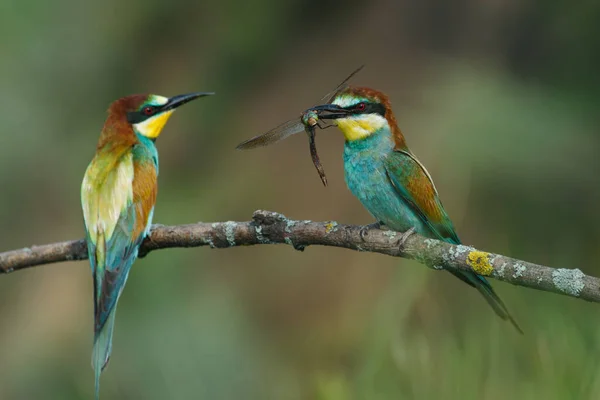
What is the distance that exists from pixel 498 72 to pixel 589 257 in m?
1.47

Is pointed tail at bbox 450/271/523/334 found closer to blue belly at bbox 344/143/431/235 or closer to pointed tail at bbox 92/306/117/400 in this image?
blue belly at bbox 344/143/431/235

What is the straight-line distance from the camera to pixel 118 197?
2.42 metres

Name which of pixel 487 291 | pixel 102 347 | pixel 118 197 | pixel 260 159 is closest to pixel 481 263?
Result: pixel 487 291

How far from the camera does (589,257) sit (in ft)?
9.57

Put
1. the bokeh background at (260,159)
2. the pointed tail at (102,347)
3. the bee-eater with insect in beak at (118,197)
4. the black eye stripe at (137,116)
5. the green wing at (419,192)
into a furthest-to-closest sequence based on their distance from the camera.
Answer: the bokeh background at (260,159)
the black eye stripe at (137,116)
the bee-eater with insect in beak at (118,197)
the green wing at (419,192)
the pointed tail at (102,347)

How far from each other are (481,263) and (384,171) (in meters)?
0.67

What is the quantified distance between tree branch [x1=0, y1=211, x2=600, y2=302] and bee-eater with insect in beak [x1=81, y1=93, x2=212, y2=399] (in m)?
0.06

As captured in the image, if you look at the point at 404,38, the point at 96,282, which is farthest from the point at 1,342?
the point at 404,38

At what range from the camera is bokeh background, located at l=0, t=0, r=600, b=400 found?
138 inches

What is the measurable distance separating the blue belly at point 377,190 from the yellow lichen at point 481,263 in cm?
55

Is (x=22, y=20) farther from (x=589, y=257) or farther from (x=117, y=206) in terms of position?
(x=589, y=257)

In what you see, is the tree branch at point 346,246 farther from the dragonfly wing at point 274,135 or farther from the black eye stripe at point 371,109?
the black eye stripe at point 371,109

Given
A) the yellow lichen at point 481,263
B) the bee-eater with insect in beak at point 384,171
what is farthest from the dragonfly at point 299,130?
the yellow lichen at point 481,263

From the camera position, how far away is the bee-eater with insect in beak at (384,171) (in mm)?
2104
